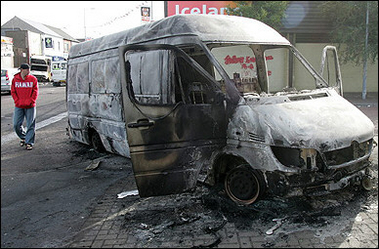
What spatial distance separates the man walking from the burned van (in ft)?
8.92

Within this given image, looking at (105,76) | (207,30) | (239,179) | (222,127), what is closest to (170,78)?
(207,30)

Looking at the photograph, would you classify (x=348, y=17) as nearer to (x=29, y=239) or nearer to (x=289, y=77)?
(x=289, y=77)

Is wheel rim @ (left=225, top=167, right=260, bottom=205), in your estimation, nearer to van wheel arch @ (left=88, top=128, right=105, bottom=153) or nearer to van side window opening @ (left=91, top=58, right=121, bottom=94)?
van side window opening @ (left=91, top=58, right=121, bottom=94)

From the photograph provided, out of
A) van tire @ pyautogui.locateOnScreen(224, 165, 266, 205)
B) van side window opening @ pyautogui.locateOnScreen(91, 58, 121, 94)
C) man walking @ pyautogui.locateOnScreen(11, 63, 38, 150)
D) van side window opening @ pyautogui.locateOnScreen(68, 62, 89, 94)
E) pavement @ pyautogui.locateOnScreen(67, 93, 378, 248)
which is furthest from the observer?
van side window opening @ pyautogui.locateOnScreen(68, 62, 89, 94)

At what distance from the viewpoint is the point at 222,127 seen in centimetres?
414

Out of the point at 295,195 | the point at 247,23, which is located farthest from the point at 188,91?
the point at 295,195

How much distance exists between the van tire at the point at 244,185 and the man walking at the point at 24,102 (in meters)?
4.20

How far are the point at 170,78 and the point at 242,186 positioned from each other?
64.6 inches

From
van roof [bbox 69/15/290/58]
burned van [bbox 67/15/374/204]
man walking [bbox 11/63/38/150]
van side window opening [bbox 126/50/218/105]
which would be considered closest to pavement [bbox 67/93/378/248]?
burned van [bbox 67/15/374/204]

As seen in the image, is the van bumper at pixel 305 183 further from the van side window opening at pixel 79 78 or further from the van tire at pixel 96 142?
the van side window opening at pixel 79 78

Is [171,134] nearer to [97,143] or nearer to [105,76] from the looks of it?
[105,76]

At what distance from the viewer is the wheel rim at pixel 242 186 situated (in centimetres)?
407

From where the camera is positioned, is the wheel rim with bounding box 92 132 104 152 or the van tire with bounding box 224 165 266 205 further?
the wheel rim with bounding box 92 132 104 152

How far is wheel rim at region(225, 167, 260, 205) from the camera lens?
A: 407cm
